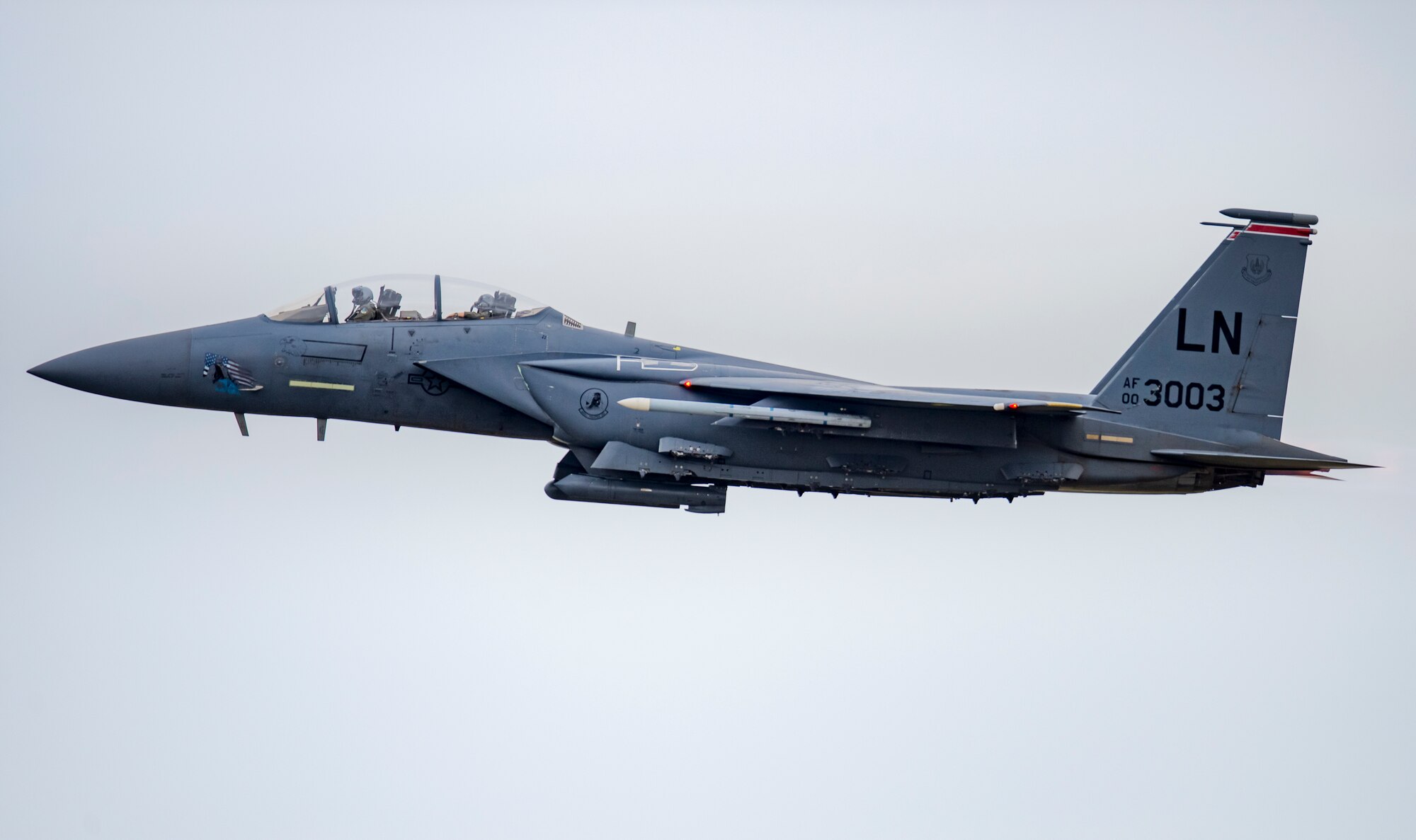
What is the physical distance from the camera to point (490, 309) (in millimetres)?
16969

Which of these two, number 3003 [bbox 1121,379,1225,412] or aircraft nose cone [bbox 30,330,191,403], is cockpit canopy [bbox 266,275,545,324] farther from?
number 3003 [bbox 1121,379,1225,412]

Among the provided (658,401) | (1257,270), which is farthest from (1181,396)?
(658,401)

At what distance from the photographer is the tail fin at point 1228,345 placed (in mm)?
17500

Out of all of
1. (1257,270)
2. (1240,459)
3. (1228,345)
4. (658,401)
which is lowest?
(1240,459)

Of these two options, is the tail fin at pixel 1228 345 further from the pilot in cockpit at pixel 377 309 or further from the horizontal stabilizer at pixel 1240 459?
the pilot in cockpit at pixel 377 309

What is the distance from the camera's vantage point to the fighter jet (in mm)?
16250

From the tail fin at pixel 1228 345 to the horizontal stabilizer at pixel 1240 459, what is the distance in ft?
1.41

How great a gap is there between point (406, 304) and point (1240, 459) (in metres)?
9.33

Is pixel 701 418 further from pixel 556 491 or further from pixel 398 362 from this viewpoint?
pixel 398 362

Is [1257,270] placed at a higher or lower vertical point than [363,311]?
higher

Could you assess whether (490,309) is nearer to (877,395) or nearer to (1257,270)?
(877,395)

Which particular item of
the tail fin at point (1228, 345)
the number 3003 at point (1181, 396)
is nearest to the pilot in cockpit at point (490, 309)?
the tail fin at point (1228, 345)

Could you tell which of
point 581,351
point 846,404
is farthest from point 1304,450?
point 581,351

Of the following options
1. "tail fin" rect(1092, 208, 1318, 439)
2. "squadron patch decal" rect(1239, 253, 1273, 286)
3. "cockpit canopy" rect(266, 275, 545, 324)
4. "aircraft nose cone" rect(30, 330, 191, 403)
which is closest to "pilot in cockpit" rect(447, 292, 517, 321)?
"cockpit canopy" rect(266, 275, 545, 324)
